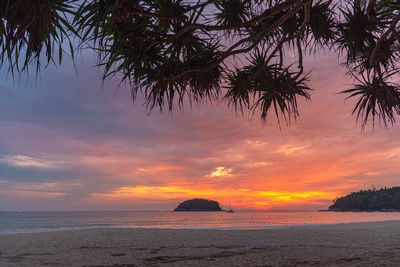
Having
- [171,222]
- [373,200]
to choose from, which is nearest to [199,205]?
[373,200]

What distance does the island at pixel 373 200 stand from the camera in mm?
123750

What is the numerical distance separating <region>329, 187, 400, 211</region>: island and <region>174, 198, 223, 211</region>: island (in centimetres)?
6479

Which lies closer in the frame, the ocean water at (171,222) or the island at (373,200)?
the ocean water at (171,222)

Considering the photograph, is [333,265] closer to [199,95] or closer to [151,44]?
[199,95]

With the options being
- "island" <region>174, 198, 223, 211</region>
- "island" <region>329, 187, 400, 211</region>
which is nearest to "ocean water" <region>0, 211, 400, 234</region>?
"island" <region>329, 187, 400, 211</region>

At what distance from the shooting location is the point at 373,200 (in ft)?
419

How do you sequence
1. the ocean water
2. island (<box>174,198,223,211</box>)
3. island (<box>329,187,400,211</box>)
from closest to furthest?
1. the ocean water
2. island (<box>329,187,400,211</box>)
3. island (<box>174,198,223,211</box>)

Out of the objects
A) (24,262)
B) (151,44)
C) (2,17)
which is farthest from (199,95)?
(24,262)

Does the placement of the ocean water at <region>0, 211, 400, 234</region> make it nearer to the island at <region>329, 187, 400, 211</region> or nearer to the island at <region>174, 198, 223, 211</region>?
the island at <region>329, 187, 400, 211</region>

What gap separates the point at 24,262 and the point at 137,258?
2093 millimetres

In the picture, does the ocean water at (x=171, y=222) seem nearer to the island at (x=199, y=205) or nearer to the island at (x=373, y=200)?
the island at (x=373, y=200)

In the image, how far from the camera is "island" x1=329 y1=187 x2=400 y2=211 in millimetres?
123750

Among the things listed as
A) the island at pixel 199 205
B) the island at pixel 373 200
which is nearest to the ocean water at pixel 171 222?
the island at pixel 373 200

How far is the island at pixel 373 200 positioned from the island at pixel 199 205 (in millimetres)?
Answer: 64787
